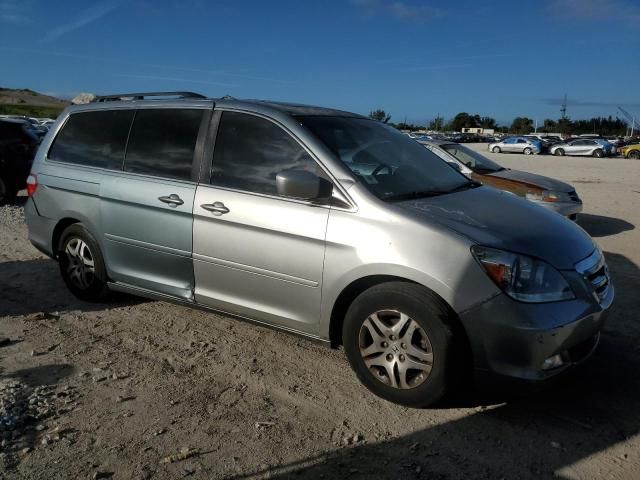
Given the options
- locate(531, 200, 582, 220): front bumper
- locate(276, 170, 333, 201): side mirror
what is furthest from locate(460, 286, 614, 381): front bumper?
locate(531, 200, 582, 220): front bumper

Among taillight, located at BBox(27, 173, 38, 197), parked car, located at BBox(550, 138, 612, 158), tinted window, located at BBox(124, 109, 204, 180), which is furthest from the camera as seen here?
parked car, located at BBox(550, 138, 612, 158)

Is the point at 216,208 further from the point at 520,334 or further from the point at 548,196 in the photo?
the point at 548,196

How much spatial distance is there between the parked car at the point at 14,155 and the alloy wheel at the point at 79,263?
6.97 metres

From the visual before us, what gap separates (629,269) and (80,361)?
5.90m

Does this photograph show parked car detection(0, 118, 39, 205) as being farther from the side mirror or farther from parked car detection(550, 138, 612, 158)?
parked car detection(550, 138, 612, 158)

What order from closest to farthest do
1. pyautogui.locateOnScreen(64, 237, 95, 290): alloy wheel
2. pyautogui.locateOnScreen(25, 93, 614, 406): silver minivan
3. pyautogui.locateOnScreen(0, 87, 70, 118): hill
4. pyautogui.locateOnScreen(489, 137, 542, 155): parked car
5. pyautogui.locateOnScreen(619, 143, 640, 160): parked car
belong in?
pyautogui.locateOnScreen(25, 93, 614, 406): silver minivan < pyautogui.locateOnScreen(64, 237, 95, 290): alloy wheel < pyautogui.locateOnScreen(619, 143, 640, 160): parked car < pyautogui.locateOnScreen(489, 137, 542, 155): parked car < pyautogui.locateOnScreen(0, 87, 70, 118): hill

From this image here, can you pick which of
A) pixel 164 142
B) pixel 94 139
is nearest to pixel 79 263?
pixel 94 139

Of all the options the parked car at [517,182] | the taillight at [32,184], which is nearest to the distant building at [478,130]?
the parked car at [517,182]

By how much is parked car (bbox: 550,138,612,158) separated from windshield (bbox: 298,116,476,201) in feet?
125

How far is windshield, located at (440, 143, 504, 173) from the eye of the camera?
9119mm

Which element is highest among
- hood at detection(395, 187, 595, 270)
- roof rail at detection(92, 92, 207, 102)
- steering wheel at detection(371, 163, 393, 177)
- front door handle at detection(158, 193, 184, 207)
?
roof rail at detection(92, 92, 207, 102)

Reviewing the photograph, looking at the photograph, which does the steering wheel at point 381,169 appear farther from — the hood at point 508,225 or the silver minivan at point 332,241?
the hood at point 508,225

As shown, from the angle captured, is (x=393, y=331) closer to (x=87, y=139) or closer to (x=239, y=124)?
(x=239, y=124)

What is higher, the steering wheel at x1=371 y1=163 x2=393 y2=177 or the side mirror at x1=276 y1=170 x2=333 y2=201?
the steering wheel at x1=371 y1=163 x2=393 y2=177
